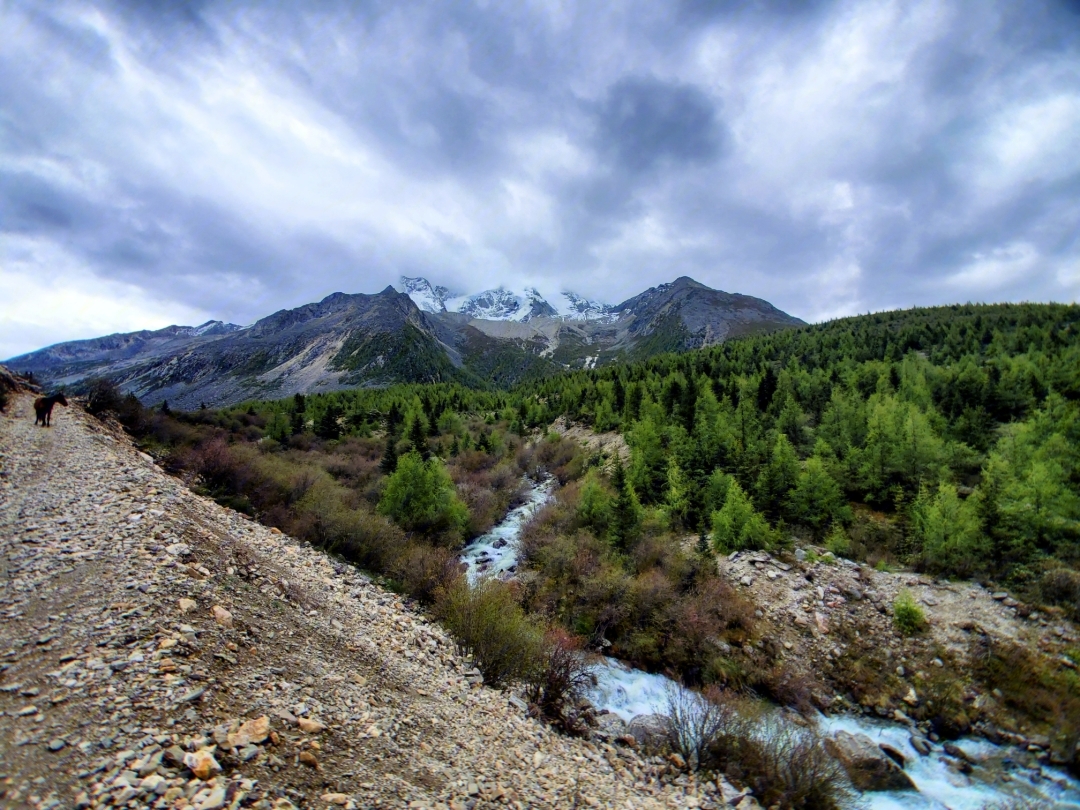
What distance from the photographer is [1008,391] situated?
39.8 m

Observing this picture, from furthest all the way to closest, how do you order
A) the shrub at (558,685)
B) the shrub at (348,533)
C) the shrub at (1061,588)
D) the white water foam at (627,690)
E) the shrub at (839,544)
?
the shrub at (839,544)
the shrub at (348,533)
the shrub at (1061,588)
the white water foam at (627,690)
the shrub at (558,685)

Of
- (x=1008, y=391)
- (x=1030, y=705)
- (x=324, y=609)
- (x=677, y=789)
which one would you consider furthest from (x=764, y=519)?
(x=1008, y=391)

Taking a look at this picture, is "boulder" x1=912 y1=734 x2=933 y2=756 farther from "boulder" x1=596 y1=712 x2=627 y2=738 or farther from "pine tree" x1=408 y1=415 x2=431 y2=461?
"pine tree" x1=408 y1=415 x2=431 y2=461

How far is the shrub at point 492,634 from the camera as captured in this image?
15.5 meters

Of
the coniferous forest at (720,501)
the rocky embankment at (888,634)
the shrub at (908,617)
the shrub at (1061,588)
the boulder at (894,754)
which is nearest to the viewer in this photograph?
the boulder at (894,754)

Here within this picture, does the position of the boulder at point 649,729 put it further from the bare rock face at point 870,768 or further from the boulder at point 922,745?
the boulder at point 922,745

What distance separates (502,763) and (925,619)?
889 inches

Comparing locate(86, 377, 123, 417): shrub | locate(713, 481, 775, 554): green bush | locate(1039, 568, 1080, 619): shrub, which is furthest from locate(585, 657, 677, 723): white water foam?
locate(86, 377, 123, 417): shrub

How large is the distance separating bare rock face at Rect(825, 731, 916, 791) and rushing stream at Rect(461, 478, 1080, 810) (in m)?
0.20

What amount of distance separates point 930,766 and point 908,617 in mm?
7327

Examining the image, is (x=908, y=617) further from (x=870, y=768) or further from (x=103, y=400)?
(x=103, y=400)

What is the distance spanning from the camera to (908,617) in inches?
833

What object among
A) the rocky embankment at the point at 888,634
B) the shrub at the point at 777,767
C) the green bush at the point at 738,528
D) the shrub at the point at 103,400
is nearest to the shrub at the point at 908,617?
the rocky embankment at the point at 888,634

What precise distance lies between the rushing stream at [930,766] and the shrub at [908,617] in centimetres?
483
